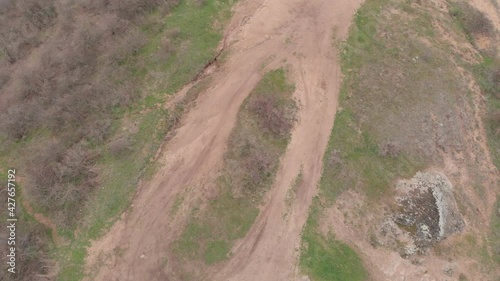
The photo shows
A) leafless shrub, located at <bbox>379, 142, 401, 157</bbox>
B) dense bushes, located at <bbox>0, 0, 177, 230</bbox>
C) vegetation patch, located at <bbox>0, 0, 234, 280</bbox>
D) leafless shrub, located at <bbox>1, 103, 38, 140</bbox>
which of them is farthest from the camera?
leafless shrub, located at <bbox>1, 103, 38, 140</bbox>

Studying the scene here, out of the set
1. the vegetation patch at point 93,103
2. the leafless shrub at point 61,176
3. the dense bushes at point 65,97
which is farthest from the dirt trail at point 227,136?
the dense bushes at point 65,97

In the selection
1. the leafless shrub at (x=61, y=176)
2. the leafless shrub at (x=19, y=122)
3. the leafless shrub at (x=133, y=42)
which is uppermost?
the leafless shrub at (x=133, y=42)

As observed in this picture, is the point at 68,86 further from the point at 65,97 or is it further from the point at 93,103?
the point at 93,103

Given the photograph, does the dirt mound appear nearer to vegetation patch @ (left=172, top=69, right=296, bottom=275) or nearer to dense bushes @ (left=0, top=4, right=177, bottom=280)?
vegetation patch @ (left=172, top=69, right=296, bottom=275)

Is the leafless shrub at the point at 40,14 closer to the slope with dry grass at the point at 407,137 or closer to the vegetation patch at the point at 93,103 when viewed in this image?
the vegetation patch at the point at 93,103

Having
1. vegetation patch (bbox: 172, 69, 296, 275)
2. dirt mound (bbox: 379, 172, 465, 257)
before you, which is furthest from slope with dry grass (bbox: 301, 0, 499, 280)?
vegetation patch (bbox: 172, 69, 296, 275)

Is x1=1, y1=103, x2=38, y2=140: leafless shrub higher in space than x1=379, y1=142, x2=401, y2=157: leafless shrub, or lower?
higher

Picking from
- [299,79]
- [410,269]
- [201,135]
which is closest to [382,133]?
[299,79]

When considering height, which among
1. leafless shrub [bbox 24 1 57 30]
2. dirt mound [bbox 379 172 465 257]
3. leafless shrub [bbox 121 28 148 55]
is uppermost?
leafless shrub [bbox 24 1 57 30]
